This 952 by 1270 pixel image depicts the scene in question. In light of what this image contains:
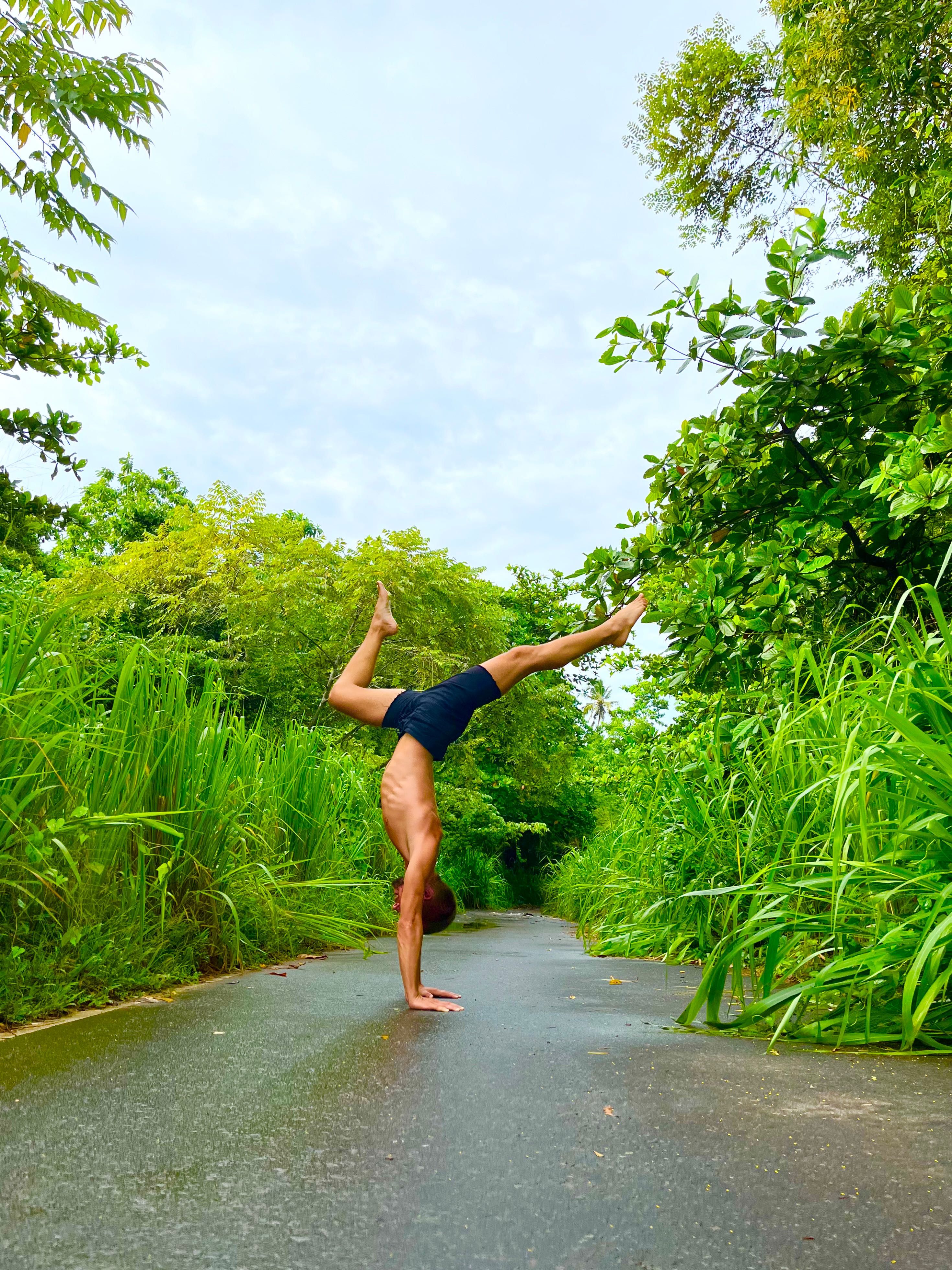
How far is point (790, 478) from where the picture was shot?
4609 mm

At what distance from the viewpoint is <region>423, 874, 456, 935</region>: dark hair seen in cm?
367

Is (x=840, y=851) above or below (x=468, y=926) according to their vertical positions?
above

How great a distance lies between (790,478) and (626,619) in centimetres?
111

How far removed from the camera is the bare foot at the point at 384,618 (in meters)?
4.44

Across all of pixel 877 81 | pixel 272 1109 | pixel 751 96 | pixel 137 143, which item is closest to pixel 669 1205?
pixel 272 1109

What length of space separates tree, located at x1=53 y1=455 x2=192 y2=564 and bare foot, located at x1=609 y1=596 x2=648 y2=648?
70.8 ft

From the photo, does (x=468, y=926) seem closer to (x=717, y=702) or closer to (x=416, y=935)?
(x=717, y=702)

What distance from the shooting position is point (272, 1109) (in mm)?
1862

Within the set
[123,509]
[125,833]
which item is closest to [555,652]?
[125,833]

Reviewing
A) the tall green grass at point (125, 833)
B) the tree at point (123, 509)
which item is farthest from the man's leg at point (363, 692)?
the tree at point (123, 509)

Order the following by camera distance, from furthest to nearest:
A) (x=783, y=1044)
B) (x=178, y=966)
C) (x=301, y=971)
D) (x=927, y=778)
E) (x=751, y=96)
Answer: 1. (x=751, y=96)
2. (x=301, y=971)
3. (x=178, y=966)
4. (x=783, y=1044)
5. (x=927, y=778)

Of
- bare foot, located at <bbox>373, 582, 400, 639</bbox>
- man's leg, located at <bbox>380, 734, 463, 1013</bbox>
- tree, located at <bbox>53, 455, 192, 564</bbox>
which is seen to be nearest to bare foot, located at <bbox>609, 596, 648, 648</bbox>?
bare foot, located at <bbox>373, 582, 400, 639</bbox>

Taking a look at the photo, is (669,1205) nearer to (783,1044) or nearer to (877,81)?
(783,1044)

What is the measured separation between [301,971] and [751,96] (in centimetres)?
1306
